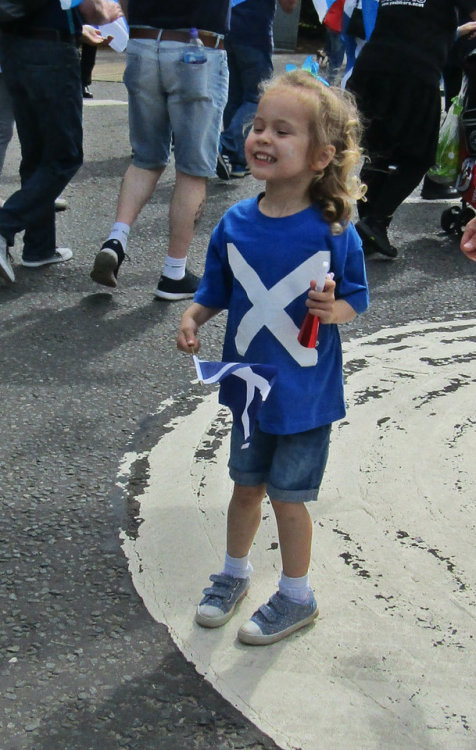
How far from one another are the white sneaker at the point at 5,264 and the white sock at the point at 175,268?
781mm

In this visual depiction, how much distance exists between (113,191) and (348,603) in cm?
519

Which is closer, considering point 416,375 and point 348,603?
point 348,603

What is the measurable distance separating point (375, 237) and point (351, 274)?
3.58 m

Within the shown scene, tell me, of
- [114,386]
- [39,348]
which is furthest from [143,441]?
[39,348]

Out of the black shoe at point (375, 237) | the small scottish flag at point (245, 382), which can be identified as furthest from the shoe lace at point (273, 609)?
the black shoe at point (375, 237)

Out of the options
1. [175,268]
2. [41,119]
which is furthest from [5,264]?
[175,268]

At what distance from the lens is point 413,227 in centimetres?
705

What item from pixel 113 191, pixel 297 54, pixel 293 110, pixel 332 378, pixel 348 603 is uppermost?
pixel 293 110

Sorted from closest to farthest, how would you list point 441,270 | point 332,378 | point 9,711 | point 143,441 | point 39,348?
point 9,711
point 332,378
point 143,441
point 39,348
point 441,270

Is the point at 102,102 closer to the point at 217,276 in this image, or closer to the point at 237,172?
the point at 237,172

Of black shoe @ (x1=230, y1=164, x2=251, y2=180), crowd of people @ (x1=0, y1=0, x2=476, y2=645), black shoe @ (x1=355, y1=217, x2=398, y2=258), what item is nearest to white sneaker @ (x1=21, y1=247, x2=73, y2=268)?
crowd of people @ (x1=0, y1=0, x2=476, y2=645)

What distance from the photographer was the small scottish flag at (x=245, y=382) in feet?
8.55

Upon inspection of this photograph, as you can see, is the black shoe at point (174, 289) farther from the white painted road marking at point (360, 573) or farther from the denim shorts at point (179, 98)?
the white painted road marking at point (360, 573)

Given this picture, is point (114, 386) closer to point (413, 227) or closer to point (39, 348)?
point (39, 348)
